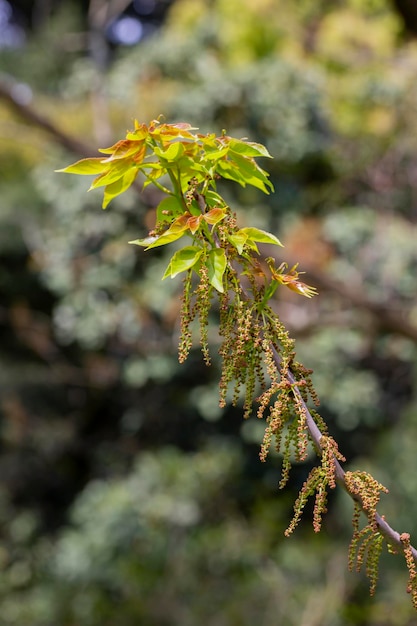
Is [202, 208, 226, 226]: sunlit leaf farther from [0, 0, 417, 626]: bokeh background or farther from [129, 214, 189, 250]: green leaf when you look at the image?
[0, 0, 417, 626]: bokeh background

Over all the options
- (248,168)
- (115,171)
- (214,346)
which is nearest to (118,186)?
(115,171)

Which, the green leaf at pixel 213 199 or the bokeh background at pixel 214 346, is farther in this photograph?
the bokeh background at pixel 214 346

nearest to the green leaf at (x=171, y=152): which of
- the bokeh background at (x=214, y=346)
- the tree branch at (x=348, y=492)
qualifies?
the tree branch at (x=348, y=492)

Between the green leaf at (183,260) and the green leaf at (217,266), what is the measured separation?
0.05 feet

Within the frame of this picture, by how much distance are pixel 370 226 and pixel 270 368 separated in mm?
4620

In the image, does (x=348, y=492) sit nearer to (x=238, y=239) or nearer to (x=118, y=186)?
(x=238, y=239)

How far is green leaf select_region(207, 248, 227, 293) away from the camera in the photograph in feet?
2.37

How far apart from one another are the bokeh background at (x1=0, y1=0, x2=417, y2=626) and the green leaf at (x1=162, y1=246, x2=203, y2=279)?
348 centimetres

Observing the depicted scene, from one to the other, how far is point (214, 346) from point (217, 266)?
13.5ft

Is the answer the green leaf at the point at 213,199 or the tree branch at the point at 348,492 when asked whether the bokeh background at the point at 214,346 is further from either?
the tree branch at the point at 348,492

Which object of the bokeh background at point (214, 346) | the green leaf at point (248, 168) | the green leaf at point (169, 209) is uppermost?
the green leaf at point (248, 168)

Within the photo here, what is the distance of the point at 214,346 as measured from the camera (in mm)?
4852

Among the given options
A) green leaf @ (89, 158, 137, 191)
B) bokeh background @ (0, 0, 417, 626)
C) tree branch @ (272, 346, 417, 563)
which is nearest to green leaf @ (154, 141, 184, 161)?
green leaf @ (89, 158, 137, 191)

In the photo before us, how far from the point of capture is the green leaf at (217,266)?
724 mm
